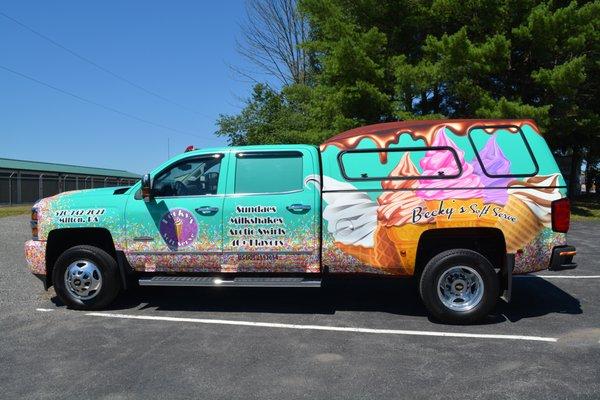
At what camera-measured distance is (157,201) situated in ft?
20.7

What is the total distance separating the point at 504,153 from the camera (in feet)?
18.9

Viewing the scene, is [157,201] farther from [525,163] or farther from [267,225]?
[525,163]

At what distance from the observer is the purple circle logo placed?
6.23 metres

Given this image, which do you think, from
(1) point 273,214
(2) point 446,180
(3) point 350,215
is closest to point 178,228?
(1) point 273,214

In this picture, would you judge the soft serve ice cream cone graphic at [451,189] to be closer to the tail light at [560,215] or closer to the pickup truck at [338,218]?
the pickup truck at [338,218]

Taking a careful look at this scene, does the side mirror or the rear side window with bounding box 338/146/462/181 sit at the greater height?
the rear side window with bounding box 338/146/462/181

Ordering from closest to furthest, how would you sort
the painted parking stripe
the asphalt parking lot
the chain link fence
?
1. the asphalt parking lot
2. the painted parking stripe
3. the chain link fence

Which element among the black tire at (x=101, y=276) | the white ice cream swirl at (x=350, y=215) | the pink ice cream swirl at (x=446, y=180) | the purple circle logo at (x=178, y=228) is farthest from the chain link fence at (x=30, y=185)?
the pink ice cream swirl at (x=446, y=180)

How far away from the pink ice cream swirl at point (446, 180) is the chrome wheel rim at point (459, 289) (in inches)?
32.8

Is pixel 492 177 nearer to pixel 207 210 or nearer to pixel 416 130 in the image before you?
pixel 416 130

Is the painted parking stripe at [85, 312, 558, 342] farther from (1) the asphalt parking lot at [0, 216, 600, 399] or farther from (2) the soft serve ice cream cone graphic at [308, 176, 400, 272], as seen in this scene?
(2) the soft serve ice cream cone graphic at [308, 176, 400, 272]

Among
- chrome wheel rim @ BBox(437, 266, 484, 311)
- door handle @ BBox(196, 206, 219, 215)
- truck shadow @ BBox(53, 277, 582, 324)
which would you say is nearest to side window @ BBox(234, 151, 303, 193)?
door handle @ BBox(196, 206, 219, 215)

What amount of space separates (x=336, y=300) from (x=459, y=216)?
216 centimetres

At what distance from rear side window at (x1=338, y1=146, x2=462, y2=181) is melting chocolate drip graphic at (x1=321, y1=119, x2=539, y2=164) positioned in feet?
0.22
